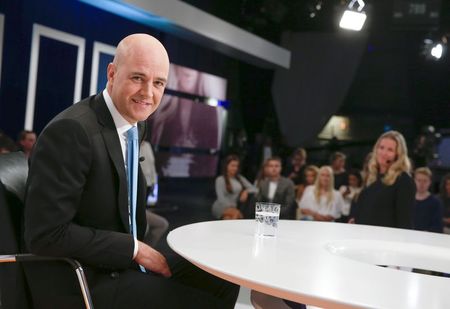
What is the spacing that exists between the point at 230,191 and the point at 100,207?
462 centimetres

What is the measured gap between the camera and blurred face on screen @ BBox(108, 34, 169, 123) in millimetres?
1703

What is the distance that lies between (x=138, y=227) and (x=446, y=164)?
6899 mm

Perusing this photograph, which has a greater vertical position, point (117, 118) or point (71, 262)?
point (117, 118)

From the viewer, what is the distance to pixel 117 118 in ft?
5.69

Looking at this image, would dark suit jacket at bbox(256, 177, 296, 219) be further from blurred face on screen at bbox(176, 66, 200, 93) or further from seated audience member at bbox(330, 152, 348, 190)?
blurred face on screen at bbox(176, 66, 200, 93)

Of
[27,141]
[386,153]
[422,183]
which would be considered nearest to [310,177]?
[422,183]

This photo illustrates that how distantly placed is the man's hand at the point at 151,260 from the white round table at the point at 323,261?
0.07m

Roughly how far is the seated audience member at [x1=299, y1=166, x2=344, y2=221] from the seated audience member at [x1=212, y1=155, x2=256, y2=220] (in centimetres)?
70

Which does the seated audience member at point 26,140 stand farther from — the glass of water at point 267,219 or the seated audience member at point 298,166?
the glass of water at point 267,219

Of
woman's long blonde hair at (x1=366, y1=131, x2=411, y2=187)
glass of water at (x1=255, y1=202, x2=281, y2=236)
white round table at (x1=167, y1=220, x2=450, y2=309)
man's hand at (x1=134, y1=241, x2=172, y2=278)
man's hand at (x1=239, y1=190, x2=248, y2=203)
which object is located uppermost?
woman's long blonde hair at (x1=366, y1=131, x2=411, y2=187)

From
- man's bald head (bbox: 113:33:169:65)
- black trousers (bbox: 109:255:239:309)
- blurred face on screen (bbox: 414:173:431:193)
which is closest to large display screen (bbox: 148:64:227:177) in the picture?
blurred face on screen (bbox: 414:173:431:193)

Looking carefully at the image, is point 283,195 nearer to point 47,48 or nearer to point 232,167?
point 232,167

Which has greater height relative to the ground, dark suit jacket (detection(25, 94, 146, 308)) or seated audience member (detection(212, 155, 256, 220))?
dark suit jacket (detection(25, 94, 146, 308))

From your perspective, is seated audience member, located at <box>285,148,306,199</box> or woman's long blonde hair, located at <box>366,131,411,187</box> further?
seated audience member, located at <box>285,148,306,199</box>
